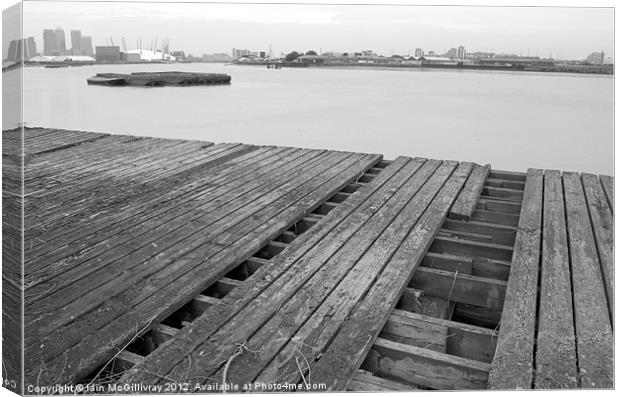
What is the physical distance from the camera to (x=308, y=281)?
257 cm

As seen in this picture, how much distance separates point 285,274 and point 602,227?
210 centimetres

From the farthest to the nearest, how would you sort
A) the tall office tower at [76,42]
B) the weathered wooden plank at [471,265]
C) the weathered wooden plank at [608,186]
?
the weathered wooden plank at [608,186] → the weathered wooden plank at [471,265] → the tall office tower at [76,42]

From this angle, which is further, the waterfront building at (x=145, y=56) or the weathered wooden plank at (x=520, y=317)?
the waterfront building at (x=145, y=56)

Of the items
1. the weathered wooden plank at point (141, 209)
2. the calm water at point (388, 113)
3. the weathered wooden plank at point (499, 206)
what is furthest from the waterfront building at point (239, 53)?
the weathered wooden plank at point (499, 206)

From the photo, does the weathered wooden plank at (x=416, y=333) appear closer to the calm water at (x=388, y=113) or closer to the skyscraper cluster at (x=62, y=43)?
the calm water at (x=388, y=113)

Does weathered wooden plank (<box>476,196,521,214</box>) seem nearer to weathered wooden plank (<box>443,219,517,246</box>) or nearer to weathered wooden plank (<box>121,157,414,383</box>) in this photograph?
weathered wooden plank (<box>443,219,517,246</box>)

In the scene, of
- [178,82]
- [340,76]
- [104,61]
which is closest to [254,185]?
[340,76]

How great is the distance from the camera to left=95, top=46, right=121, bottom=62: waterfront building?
8.95ft

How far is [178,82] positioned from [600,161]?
40.4 ft

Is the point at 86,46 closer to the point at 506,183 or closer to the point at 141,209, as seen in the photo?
the point at 141,209

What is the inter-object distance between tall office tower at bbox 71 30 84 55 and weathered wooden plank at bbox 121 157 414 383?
4.36 ft

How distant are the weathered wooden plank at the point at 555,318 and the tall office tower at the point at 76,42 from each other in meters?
2.35

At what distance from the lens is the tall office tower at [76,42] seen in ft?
8.16

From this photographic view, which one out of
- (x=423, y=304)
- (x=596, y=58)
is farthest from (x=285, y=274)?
(x=596, y=58)
